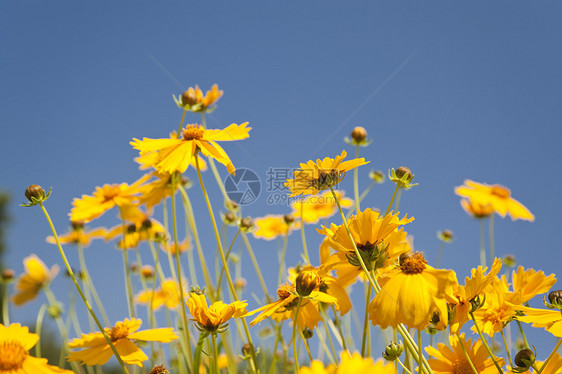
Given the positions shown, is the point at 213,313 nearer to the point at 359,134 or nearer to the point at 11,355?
the point at 11,355

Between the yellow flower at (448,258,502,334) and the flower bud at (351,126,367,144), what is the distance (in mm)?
762

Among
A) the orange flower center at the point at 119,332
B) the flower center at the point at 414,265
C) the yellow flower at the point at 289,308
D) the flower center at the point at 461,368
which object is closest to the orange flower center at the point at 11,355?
the orange flower center at the point at 119,332

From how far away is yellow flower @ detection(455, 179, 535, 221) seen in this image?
2078mm

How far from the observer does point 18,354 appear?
2.75ft

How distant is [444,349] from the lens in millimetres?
951

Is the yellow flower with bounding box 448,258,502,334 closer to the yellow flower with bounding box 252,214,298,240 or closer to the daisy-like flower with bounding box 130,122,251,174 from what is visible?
the daisy-like flower with bounding box 130,122,251,174

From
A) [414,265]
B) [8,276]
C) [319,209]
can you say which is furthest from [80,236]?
[414,265]

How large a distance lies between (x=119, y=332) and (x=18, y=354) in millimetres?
259

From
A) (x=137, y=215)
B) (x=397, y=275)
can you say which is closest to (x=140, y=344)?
(x=137, y=215)

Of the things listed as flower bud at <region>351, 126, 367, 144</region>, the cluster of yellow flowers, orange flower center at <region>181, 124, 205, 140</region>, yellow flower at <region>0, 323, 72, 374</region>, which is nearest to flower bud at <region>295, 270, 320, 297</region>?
the cluster of yellow flowers

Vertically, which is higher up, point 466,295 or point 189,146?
point 189,146

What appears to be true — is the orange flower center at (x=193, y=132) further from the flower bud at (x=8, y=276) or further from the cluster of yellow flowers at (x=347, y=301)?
the flower bud at (x=8, y=276)

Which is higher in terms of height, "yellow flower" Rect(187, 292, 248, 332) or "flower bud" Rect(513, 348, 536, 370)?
"yellow flower" Rect(187, 292, 248, 332)

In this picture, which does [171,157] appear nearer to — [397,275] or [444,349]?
[397,275]
